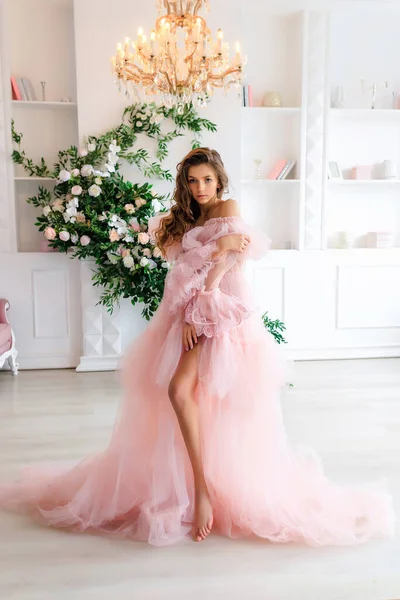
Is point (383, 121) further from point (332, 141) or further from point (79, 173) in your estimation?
point (79, 173)

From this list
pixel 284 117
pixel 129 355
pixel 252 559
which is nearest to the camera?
pixel 252 559

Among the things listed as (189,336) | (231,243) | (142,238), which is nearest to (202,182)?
(231,243)

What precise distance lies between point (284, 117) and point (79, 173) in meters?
1.84

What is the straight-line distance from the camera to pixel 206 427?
220 cm

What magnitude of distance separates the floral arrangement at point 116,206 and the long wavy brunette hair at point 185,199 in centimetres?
167

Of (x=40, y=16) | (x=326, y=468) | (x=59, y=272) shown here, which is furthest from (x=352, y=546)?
(x=40, y=16)

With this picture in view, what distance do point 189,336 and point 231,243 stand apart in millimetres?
384

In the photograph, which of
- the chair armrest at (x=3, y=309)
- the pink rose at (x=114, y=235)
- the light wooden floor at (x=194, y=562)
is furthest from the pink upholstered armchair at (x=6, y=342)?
the light wooden floor at (x=194, y=562)

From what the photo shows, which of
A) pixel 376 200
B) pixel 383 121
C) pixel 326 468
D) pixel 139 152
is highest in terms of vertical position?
pixel 383 121

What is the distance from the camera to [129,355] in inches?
92.2

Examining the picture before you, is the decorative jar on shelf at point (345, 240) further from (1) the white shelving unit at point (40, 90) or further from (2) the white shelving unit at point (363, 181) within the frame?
(1) the white shelving unit at point (40, 90)

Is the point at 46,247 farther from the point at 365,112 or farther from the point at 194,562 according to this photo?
the point at 194,562

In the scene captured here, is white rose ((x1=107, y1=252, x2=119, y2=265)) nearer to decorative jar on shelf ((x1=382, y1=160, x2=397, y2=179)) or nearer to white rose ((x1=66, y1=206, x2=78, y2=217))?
white rose ((x1=66, y1=206, x2=78, y2=217))

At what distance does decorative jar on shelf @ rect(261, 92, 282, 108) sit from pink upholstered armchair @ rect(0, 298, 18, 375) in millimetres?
2620
